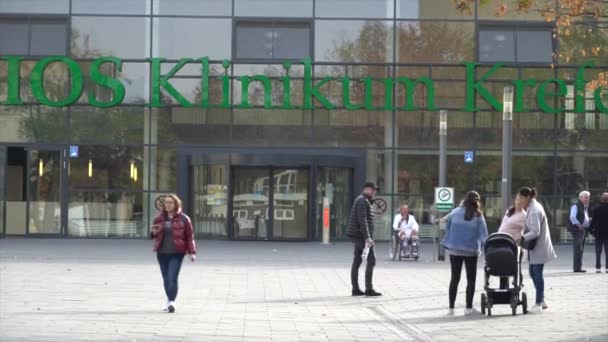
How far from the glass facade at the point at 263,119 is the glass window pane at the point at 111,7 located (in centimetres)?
4

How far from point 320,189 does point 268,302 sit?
1987 centimetres

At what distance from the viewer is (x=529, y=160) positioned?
3866 cm

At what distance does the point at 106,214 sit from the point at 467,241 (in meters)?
23.0

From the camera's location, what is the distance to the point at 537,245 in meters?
17.3

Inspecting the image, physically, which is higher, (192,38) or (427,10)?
(427,10)

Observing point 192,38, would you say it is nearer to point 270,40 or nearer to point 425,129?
point 270,40

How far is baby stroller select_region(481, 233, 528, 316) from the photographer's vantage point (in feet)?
54.1

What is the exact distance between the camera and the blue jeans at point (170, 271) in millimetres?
16531

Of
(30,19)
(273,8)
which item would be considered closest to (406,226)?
(273,8)

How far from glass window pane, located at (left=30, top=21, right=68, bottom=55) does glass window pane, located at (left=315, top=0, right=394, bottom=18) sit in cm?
781

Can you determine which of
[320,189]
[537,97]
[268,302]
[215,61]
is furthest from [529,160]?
[268,302]

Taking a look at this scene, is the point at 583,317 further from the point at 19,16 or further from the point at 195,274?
the point at 19,16

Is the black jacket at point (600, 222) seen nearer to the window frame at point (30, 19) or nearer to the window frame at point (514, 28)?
the window frame at point (514, 28)

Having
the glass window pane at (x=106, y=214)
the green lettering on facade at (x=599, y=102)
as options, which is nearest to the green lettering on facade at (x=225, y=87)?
the glass window pane at (x=106, y=214)
